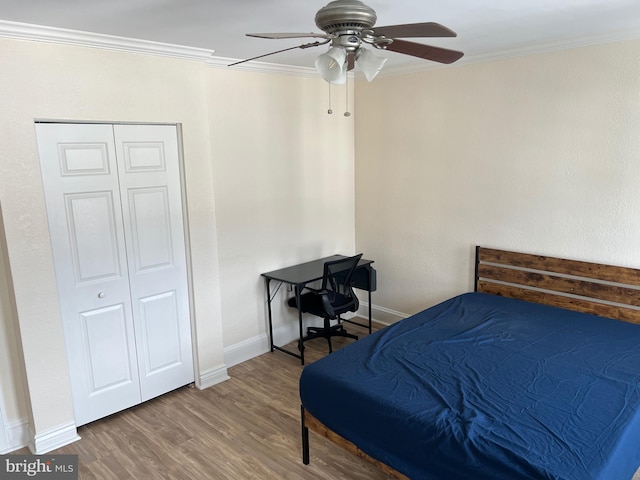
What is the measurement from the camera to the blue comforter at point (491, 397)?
6.29 ft

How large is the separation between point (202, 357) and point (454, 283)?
228cm

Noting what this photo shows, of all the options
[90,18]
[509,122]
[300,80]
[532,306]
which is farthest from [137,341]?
[509,122]

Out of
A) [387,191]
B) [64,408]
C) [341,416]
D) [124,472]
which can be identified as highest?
[387,191]

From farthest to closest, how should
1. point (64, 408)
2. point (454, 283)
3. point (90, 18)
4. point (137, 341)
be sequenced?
point (454, 283) → point (137, 341) → point (64, 408) → point (90, 18)

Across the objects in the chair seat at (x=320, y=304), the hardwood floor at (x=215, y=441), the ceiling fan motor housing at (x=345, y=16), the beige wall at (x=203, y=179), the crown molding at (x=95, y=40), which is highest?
the crown molding at (x=95, y=40)

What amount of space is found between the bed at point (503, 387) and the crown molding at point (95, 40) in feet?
7.49

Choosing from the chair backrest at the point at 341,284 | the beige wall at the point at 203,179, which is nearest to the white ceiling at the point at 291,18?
the beige wall at the point at 203,179

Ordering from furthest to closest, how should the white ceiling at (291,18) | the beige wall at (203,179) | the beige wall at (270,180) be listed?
the beige wall at (270,180)
the beige wall at (203,179)
the white ceiling at (291,18)

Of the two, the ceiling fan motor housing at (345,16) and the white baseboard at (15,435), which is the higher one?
the ceiling fan motor housing at (345,16)

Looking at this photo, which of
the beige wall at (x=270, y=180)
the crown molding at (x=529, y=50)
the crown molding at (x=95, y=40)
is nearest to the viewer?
the crown molding at (x=95, y=40)

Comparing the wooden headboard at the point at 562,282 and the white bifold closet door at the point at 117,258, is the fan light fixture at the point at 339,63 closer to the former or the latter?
the white bifold closet door at the point at 117,258

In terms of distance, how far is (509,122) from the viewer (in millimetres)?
3611

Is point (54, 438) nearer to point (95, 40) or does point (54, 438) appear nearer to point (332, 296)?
point (332, 296)

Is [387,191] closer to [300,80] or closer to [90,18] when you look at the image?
[300,80]
